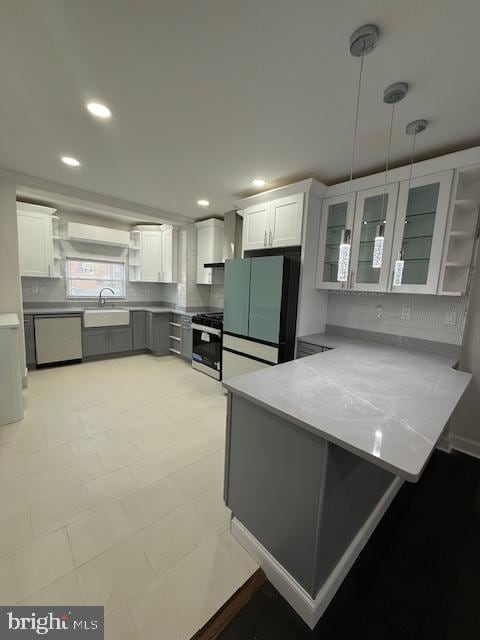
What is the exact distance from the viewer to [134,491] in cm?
180

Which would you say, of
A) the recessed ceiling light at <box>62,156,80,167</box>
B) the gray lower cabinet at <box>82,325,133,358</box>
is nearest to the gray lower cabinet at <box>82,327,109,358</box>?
the gray lower cabinet at <box>82,325,133,358</box>

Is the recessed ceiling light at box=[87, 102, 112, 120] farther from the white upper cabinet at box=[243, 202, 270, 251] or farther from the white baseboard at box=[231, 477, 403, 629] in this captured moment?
the white baseboard at box=[231, 477, 403, 629]

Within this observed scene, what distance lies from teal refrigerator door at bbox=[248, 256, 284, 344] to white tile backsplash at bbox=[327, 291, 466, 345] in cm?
81

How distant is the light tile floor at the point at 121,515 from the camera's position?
1187mm

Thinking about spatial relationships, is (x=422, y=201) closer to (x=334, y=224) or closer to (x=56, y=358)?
(x=334, y=224)

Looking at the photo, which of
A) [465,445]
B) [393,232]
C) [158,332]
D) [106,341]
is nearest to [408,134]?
[393,232]

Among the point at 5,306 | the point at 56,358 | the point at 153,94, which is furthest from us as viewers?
the point at 56,358

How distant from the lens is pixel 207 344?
388cm

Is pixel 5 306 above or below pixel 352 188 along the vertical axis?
below

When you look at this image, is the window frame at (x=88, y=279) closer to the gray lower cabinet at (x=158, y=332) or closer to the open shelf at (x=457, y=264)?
the gray lower cabinet at (x=158, y=332)

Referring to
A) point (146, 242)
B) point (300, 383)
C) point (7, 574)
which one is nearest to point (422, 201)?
point (300, 383)

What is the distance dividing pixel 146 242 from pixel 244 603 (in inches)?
196

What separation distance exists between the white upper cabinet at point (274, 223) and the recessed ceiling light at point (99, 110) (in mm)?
1685

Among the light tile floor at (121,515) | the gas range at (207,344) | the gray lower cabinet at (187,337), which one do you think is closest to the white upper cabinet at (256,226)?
the gas range at (207,344)
